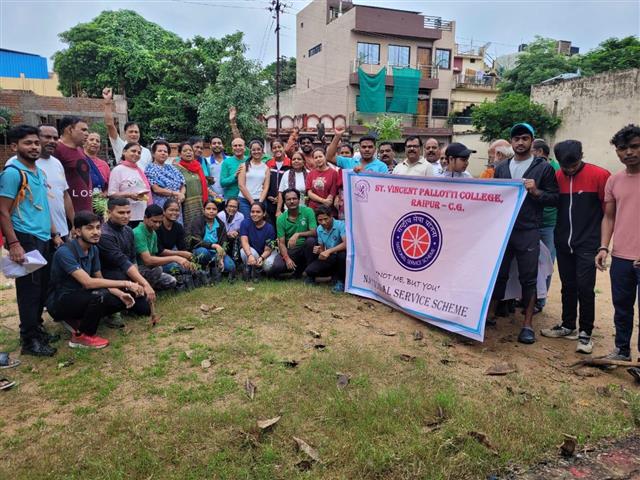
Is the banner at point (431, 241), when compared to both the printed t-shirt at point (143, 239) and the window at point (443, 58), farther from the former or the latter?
the window at point (443, 58)

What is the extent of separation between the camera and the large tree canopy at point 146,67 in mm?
23609

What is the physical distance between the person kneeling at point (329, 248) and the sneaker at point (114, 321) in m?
2.35

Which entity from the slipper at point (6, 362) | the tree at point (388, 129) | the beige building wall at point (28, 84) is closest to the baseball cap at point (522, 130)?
the slipper at point (6, 362)

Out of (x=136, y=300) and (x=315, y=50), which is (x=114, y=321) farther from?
(x=315, y=50)

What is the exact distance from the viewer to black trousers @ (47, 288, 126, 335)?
4.25 metres

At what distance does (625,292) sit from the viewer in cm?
401

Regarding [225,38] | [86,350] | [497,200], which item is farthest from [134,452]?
[225,38]

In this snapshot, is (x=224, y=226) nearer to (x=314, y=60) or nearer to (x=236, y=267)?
(x=236, y=267)

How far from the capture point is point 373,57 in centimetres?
3162

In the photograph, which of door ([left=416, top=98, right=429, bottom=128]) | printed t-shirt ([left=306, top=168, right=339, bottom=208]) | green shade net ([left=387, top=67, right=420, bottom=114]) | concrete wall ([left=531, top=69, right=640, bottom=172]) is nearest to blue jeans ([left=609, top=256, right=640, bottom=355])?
printed t-shirt ([left=306, top=168, right=339, bottom=208])

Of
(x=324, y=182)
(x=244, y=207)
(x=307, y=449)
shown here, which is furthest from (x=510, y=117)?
(x=307, y=449)

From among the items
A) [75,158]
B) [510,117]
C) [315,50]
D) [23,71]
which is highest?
[315,50]

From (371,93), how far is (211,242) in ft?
87.9

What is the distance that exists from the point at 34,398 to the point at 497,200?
4.19m
